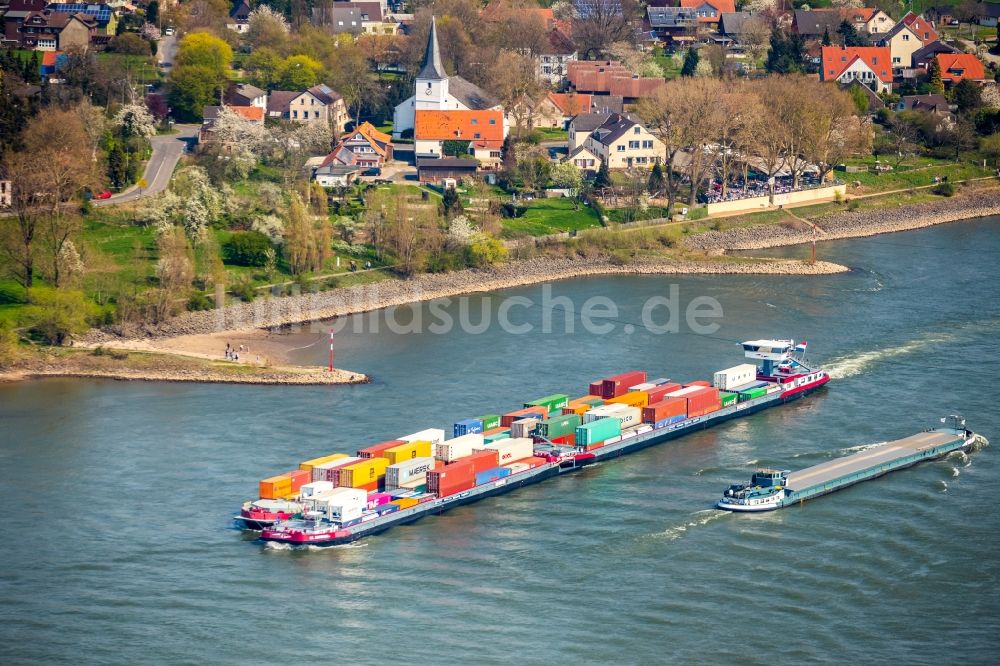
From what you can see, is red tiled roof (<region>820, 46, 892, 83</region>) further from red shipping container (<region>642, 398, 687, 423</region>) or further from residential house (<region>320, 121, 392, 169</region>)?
red shipping container (<region>642, 398, 687, 423</region>)

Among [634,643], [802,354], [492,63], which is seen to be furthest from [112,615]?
[492,63]

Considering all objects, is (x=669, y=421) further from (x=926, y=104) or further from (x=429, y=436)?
(x=926, y=104)

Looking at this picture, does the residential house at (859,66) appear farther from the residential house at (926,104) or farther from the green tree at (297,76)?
the green tree at (297,76)

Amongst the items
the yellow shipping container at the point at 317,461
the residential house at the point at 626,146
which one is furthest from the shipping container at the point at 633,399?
the residential house at the point at 626,146

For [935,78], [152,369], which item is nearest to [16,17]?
[152,369]

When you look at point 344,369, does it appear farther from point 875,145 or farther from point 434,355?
point 875,145
